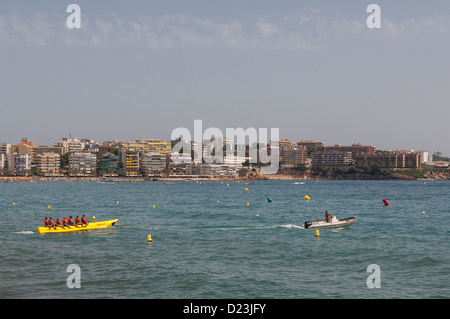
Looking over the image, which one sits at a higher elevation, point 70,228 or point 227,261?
point 70,228

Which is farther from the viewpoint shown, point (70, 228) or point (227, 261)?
point (70, 228)

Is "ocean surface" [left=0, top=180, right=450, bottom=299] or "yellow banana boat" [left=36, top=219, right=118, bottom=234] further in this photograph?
"yellow banana boat" [left=36, top=219, right=118, bottom=234]

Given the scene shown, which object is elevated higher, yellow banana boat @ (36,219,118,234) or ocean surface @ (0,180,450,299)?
yellow banana boat @ (36,219,118,234)

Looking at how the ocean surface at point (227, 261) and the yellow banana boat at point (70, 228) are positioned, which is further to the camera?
the yellow banana boat at point (70, 228)

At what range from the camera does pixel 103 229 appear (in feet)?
147

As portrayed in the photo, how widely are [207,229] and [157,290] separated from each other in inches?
871

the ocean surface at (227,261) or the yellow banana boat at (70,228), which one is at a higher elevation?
the yellow banana boat at (70,228)

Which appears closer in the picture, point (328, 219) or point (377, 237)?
point (377, 237)

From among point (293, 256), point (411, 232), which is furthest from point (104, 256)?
point (411, 232)

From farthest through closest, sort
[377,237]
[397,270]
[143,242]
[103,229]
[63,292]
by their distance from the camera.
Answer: [103,229] → [377,237] → [143,242] → [397,270] → [63,292]

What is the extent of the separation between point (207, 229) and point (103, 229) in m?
9.42
